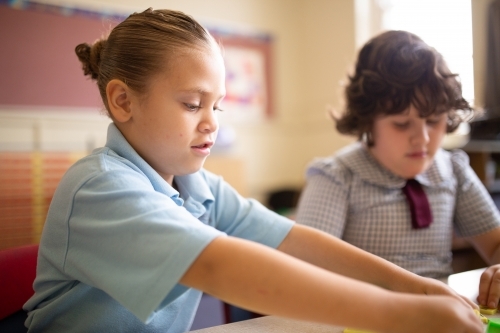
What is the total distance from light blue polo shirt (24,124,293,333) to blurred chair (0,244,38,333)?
0.24ft

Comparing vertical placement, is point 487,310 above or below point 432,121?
below

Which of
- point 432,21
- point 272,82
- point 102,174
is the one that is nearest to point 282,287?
point 102,174

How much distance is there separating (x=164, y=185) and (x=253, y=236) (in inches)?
9.3

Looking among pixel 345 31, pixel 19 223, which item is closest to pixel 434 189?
pixel 19 223

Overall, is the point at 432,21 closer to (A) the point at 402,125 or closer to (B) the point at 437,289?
(A) the point at 402,125

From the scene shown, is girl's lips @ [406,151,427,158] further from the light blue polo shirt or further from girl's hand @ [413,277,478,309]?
the light blue polo shirt

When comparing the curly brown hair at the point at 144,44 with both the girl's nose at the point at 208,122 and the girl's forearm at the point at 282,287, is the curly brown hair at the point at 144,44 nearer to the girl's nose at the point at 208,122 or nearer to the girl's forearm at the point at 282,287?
the girl's nose at the point at 208,122

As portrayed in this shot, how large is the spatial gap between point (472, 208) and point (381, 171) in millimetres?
252

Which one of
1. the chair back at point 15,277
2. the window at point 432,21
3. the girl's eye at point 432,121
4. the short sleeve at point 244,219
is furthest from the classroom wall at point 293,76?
the chair back at point 15,277

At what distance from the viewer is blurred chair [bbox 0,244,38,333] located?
744mm

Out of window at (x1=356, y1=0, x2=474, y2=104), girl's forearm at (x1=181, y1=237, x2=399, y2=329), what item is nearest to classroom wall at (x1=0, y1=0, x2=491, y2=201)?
window at (x1=356, y1=0, x2=474, y2=104)

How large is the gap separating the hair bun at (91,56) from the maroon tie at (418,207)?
30.2 inches

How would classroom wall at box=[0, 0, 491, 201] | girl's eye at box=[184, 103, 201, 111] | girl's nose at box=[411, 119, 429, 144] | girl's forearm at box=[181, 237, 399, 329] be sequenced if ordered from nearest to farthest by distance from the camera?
girl's forearm at box=[181, 237, 399, 329] < girl's eye at box=[184, 103, 201, 111] < girl's nose at box=[411, 119, 429, 144] < classroom wall at box=[0, 0, 491, 201]

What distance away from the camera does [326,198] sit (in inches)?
42.8
